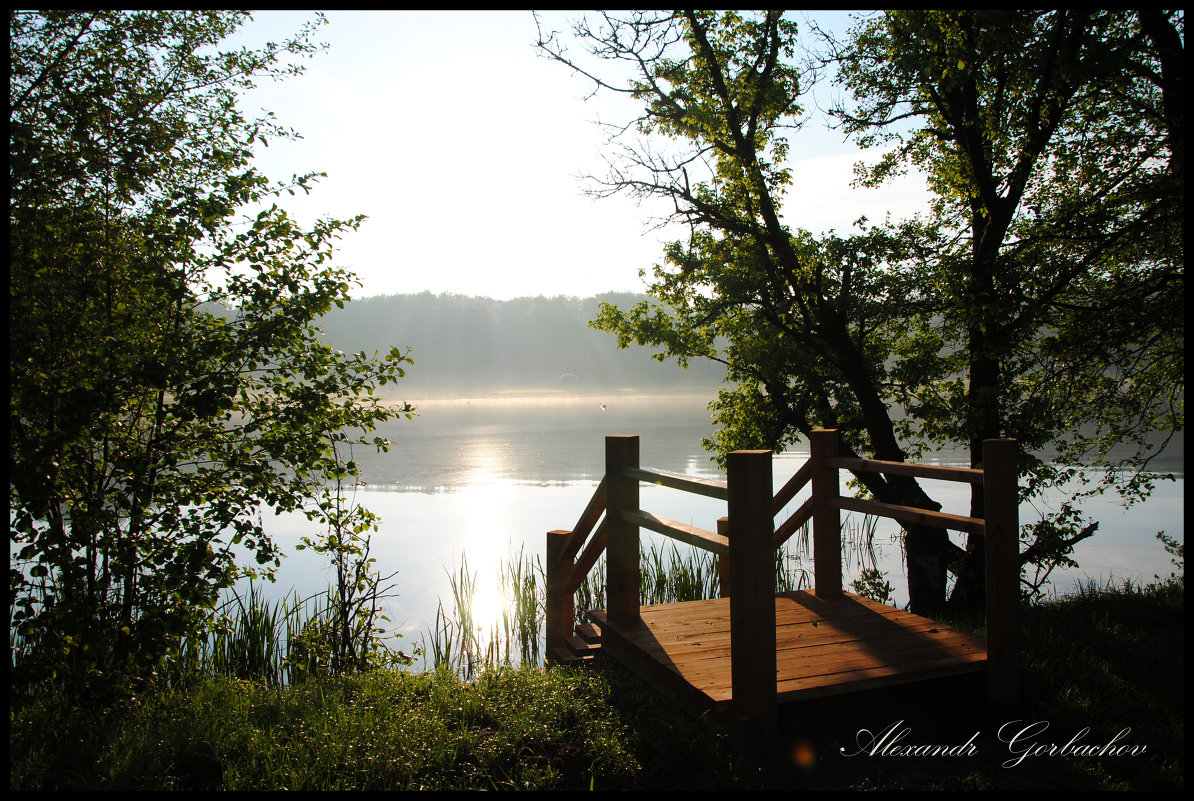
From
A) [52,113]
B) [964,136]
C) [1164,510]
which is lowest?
[1164,510]

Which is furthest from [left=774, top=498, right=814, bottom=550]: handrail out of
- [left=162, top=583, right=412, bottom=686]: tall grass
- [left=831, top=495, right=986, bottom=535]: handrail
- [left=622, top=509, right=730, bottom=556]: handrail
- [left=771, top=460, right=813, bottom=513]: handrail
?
[left=162, top=583, right=412, bottom=686]: tall grass

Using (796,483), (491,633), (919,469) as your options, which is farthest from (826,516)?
(491,633)

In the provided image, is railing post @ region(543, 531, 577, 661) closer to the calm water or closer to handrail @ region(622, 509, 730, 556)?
handrail @ region(622, 509, 730, 556)

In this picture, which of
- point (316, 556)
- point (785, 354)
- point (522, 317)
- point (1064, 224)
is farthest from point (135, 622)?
point (522, 317)

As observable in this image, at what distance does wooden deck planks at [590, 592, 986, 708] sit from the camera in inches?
157

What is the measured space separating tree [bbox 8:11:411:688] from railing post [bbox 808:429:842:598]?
3114mm

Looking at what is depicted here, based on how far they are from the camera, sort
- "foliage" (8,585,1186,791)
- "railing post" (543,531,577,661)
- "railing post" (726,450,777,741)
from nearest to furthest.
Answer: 1. "foliage" (8,585,1186,791)
2. "railing post" (726,450,777,741)
3. "railing post" (543,531,577,661)

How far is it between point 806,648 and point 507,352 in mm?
89348

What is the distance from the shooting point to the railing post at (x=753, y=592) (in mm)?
→ 3684

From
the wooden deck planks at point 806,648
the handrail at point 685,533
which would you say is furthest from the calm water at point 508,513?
the handrail at point 685,533

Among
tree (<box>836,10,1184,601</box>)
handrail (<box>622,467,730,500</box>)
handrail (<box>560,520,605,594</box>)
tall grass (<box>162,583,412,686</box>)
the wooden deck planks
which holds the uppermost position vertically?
tree (<box>836,10,1184,601</box>)

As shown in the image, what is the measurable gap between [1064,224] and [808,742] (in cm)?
543

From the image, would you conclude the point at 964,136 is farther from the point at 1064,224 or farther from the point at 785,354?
the point at 785,354

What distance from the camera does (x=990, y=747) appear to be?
3729 mm
